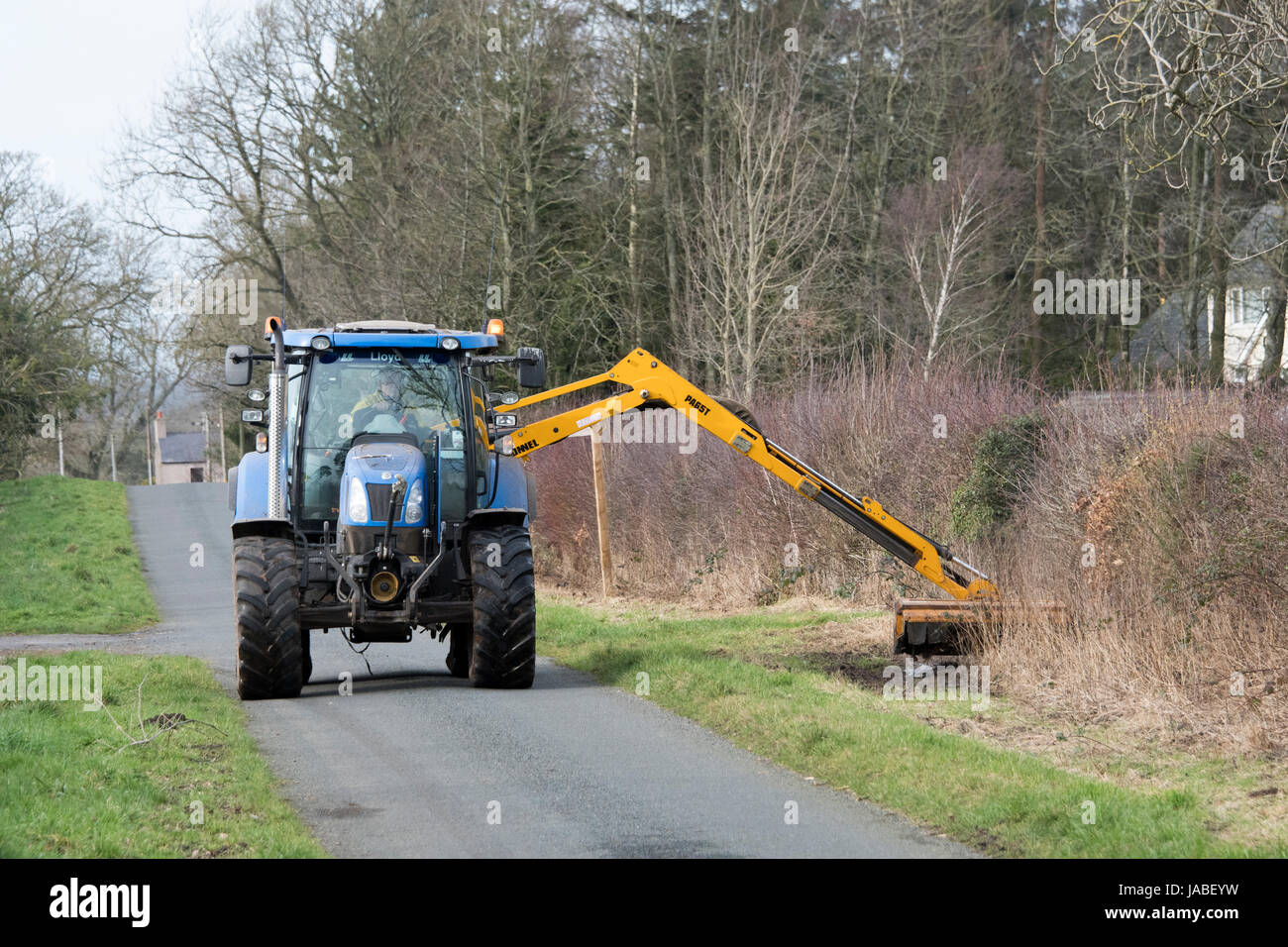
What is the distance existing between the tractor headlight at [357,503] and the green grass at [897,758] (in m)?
2.76

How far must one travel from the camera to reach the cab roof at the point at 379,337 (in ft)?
41.4

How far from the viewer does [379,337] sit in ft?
41.6

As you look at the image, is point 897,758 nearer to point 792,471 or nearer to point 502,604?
point 502,604

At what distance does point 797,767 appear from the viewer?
9250mm

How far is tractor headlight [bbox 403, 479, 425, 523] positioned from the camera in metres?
11.8

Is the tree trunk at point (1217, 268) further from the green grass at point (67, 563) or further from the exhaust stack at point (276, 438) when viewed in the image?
the exhaust stack at point (276, 438)

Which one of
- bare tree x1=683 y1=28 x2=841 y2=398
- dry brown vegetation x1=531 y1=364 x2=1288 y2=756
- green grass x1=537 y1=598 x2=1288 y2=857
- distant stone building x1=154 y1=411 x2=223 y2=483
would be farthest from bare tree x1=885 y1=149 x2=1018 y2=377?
distant stone building x1=154 y1=411 x2=223 y2=483

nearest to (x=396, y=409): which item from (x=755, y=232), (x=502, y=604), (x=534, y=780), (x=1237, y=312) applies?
(x=502, y=604)

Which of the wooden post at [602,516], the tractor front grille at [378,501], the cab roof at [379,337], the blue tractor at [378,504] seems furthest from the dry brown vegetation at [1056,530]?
the cab roof at [379,337]

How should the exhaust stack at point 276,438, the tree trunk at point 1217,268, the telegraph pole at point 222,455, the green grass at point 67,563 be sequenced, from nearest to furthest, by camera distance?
the exhaust stack at point 276,438 < the green grass at point 67,563 < the tree trunk at point 1217,268 < the telegraph pole at point 222,455

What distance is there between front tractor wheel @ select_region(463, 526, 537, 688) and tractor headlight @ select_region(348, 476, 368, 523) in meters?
0.97

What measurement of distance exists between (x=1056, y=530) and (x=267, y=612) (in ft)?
25.4
